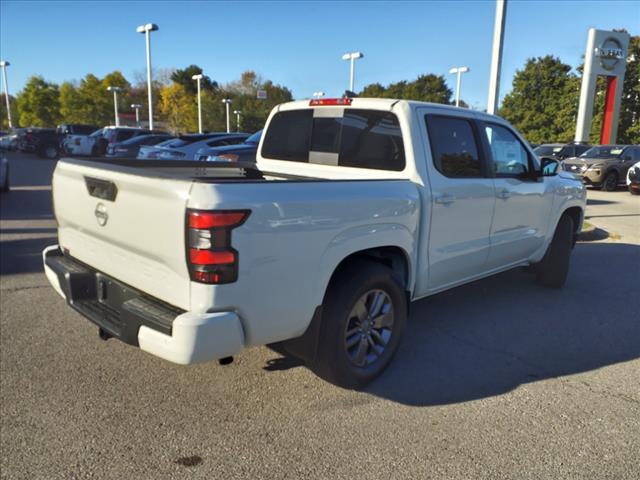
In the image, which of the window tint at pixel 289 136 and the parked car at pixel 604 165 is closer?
the window tint at pixel 289 136

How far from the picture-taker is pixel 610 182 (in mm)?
17969

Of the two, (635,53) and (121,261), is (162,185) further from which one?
(635,53)

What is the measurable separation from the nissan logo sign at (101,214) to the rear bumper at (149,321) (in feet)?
1.17

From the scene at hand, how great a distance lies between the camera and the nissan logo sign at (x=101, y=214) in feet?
10.2

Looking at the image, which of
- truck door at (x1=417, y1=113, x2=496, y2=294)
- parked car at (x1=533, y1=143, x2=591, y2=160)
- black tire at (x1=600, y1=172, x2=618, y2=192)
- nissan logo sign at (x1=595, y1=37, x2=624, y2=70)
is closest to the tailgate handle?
truck door at (x1=417, y1=113, x2=496, y2=294)

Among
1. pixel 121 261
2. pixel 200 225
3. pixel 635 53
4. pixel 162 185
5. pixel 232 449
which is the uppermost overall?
pixel 635 53

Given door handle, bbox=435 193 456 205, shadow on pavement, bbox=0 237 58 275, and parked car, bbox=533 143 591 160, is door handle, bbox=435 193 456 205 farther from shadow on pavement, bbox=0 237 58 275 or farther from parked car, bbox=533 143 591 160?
parked car, bbox=533 143 591 160

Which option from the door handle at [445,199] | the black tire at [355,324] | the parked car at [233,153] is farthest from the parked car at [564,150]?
the black tire at [355,324]

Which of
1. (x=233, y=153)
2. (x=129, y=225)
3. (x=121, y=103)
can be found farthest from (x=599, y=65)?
(x=121, y=103)

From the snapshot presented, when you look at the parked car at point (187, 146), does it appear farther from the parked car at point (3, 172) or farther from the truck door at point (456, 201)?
the truck door at point (456, 201)

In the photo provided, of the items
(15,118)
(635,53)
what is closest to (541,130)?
(635,53)

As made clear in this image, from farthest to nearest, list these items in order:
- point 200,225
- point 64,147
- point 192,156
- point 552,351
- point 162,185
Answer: point 64,147 → point 192,156 → point 552,351 → point 162,185 → point 200,225

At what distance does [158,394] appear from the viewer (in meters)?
3.35

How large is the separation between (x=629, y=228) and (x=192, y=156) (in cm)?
974
